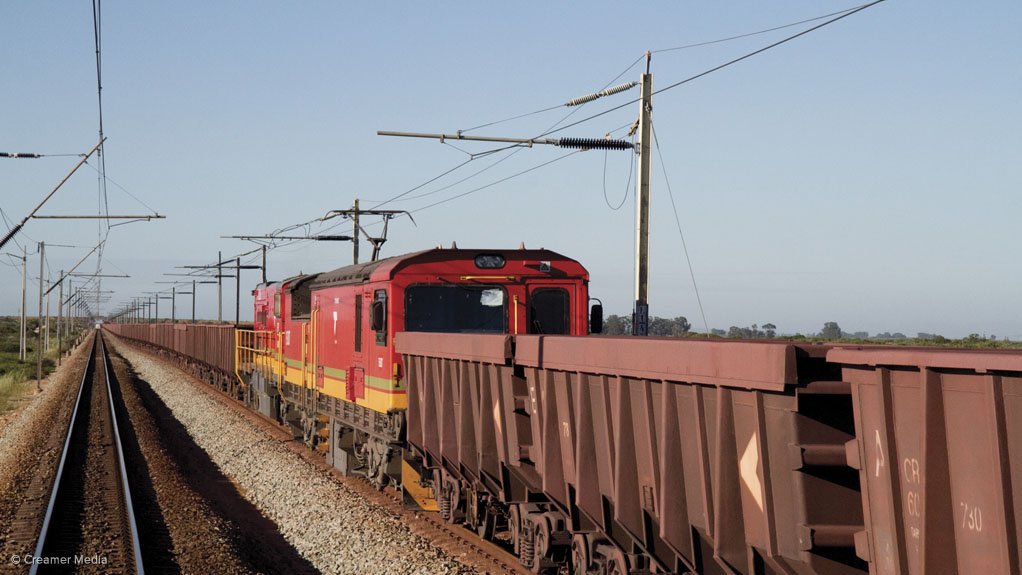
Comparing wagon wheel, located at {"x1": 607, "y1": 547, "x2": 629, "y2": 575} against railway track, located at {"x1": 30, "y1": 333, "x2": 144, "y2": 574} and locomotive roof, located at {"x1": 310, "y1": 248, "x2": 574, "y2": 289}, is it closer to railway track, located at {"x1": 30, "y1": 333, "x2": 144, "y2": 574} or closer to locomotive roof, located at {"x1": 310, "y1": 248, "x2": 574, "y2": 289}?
railway track, located at {"x1": 30, "y1": 333, "x2": 144, "y2": 574}

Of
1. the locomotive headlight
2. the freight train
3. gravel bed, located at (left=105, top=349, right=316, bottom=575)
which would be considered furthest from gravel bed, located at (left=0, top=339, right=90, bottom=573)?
the locomotive headlight

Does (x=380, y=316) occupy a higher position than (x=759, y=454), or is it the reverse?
(x=380, y=316)

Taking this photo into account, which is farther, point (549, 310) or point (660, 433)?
point (549, 310)

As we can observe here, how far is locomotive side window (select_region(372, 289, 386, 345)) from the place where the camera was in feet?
49.1

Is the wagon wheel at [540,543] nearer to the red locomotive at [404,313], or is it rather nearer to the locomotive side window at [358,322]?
the red locomotive at [404,313]

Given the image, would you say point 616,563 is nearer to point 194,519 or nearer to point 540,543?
point 540,543

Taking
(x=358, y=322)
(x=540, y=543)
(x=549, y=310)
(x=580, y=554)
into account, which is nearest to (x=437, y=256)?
(x=549, y=310)

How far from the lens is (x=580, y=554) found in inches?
380

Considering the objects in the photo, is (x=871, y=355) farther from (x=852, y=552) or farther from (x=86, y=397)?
(x=86, y=397)

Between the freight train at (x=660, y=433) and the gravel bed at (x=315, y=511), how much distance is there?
877 mm

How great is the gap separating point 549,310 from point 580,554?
6055 millimetres

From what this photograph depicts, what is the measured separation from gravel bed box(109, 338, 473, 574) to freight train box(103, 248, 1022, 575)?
34.5 inches

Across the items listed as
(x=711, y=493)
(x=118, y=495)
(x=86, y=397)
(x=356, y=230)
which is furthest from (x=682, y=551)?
(x=86, y=397)

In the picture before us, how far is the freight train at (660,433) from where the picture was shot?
184 inches
